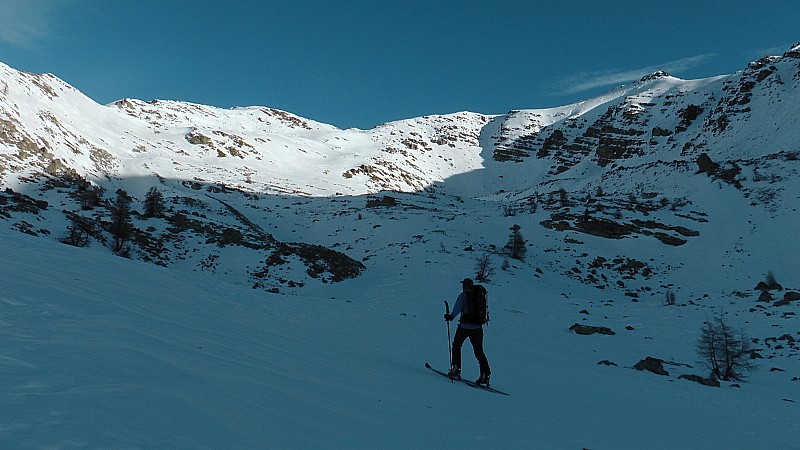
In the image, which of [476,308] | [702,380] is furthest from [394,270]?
[476,308]

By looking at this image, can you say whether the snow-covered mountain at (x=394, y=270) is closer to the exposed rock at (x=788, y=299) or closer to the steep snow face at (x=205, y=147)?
the exposed rock at (x=788, y=299)

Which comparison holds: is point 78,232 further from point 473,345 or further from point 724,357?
point 724,357

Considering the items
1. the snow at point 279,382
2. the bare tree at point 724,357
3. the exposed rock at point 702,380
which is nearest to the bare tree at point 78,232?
the snow at point 279,382

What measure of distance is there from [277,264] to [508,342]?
1399 centimetres

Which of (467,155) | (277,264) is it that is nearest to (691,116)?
(467,155)

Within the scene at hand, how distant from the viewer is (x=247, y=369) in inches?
191

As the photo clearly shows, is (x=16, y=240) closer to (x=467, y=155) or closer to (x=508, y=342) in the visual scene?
(x=508, y=342)

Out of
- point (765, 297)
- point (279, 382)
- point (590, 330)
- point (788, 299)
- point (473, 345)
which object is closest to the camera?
point (279, 382)

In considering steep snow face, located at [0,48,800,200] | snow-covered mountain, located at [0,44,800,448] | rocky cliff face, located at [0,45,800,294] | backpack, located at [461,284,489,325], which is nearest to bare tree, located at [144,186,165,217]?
rocky cliff face, located at [0,45,800,294]

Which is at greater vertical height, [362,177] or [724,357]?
[362,177]

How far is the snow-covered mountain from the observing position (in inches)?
194

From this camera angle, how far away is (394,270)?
26188 millimetres

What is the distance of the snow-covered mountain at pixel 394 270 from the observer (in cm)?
494

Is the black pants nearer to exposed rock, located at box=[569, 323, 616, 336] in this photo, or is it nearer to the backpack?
the backpack
